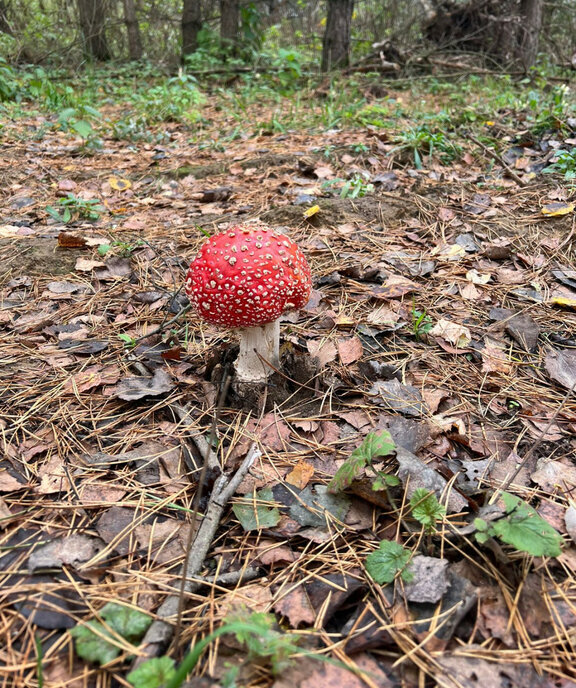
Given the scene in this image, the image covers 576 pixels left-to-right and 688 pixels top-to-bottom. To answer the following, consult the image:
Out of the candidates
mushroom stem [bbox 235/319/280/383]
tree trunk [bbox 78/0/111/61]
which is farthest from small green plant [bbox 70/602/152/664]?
tree trunk [bbox 78/0/111/61]

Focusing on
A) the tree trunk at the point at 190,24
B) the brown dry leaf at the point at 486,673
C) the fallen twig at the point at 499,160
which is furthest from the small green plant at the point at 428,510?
the tree trunk at the point at 190,24

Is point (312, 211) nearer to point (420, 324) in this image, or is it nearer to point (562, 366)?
point (420, 324)

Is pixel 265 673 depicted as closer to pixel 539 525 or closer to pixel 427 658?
pixel 427 658

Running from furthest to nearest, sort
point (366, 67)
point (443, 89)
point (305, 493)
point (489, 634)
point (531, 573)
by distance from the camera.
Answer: point (366, 67) → point (443, 89) → point (305, 493) → point (531, 573) → point (489, 634)

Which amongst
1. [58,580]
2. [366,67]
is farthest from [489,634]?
[366,67]

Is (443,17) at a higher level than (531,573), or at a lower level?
higher

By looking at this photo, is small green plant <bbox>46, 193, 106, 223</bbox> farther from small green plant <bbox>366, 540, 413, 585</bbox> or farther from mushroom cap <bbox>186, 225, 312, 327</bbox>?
small green plant <bbox>366, 540, 413, 585</bbox>

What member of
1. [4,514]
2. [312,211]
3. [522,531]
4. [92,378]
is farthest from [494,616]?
[312,211]
